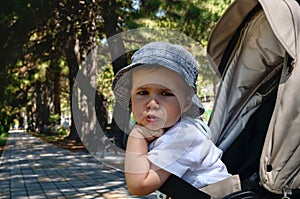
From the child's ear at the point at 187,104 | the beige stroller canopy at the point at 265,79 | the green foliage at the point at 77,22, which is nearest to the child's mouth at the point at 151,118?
the child's ear at the point at 187,104

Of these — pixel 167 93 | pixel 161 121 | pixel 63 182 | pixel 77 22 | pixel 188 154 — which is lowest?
pixel 63 182

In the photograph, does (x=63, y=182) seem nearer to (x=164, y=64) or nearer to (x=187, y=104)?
(x=187, y=104)

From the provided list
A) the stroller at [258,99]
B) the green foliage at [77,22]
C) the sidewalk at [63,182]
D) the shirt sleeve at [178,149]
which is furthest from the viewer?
the green foliage at [77,22]

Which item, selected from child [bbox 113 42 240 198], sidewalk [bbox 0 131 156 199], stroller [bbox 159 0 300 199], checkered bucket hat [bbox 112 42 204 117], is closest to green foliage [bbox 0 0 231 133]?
sidewalk [bbox 0 131 156 199]

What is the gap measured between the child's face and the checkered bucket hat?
3cm

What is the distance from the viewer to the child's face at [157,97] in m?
1.67

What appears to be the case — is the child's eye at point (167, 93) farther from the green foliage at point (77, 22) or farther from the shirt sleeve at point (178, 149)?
the green foliage at point (77, 22)

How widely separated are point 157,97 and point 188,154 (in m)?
0.25

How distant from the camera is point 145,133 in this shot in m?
1.72

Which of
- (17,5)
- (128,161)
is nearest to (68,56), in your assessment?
(17,5)

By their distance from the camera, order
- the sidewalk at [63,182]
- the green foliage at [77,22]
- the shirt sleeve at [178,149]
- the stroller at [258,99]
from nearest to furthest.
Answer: the shirt sleeve at [178,149] → the stroller at [258,99] → the sidewalk at [63,182] → the green foliage at [77,22]

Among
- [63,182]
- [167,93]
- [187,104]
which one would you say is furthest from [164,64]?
[63,182]

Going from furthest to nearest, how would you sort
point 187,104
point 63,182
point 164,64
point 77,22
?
1. point 77,22
2. point 63,182
3. point 187,104
4. point 164,64

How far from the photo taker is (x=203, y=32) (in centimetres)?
1323
